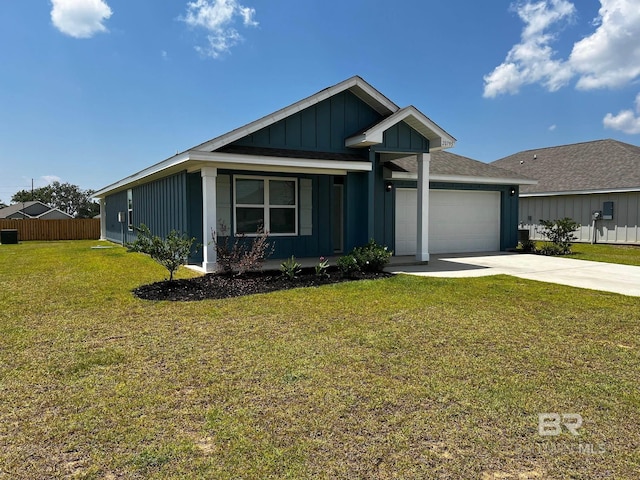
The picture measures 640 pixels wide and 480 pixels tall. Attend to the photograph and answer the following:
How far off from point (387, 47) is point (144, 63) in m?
9.90

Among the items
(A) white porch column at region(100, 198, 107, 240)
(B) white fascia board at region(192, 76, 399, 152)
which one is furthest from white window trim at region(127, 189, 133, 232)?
(B) white fascia board at region(192, 76, 399, 152)

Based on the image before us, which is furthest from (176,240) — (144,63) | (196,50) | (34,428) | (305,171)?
(144,63)

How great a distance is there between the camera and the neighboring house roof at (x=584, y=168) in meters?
18.2

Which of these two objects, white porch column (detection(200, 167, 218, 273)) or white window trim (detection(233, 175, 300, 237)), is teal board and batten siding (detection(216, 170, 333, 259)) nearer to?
white window trim (detection(233, 175, 300, 237))

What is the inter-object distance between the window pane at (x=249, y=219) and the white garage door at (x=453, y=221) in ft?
14.1

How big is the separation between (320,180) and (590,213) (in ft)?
46.0

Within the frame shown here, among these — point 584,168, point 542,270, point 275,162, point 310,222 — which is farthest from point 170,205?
point 584,168

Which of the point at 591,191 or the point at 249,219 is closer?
the point at 249,219

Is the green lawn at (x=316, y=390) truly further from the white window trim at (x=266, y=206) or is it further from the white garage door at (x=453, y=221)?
the white garage door at (x=453, y=221)

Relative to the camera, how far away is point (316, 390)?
3260 mm

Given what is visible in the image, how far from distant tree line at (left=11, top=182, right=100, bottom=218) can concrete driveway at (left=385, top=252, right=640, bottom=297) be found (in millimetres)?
72674

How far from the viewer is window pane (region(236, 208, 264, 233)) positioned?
10.9 m

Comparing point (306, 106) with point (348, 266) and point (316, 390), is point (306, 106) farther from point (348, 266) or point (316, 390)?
point (316, 390)

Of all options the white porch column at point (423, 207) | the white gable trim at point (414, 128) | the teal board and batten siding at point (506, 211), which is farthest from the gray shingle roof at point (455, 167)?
Answer: the white gable trim at point (414, 128)
